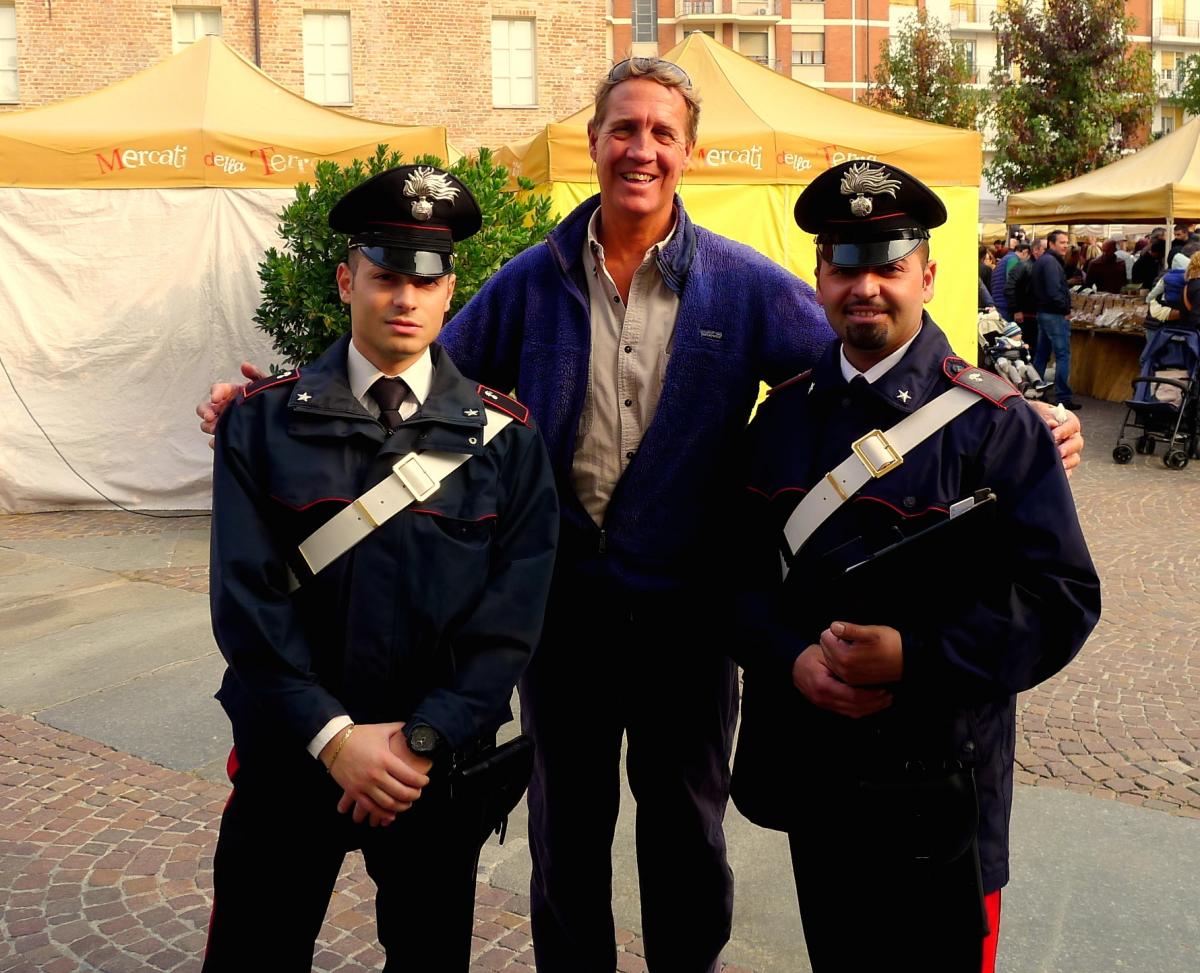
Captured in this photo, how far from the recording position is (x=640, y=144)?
8.65ft

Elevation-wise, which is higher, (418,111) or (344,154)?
(418,111)

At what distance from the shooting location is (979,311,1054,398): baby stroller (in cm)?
1340

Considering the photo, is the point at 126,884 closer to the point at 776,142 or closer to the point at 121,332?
the point at 121,332

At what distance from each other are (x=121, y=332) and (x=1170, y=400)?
8.75 meters

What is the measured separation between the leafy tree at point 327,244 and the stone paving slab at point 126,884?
370 centimetres

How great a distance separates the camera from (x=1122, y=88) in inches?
1011

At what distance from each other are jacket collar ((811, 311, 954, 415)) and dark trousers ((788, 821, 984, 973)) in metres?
0.78

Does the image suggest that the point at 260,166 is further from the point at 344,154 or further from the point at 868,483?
the point at 868,483

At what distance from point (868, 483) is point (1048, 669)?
A: 437mm

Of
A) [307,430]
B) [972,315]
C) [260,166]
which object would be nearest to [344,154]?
[260,166]

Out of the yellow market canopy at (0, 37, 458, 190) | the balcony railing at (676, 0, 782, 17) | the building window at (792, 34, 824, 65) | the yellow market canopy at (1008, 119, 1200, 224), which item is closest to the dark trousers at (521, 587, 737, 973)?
the yellow market canopy at (0, 37, 458, 190)

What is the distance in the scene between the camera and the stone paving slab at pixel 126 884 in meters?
3.28

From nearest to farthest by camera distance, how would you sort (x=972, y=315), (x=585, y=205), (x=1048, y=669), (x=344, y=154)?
(x=1048, y=669)
(x=585, y=205)
(x=344, y=154)
(x=972, y=315)

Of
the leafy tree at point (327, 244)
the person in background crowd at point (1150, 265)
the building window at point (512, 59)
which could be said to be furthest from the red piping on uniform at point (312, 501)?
the building window at point (512, 59)
